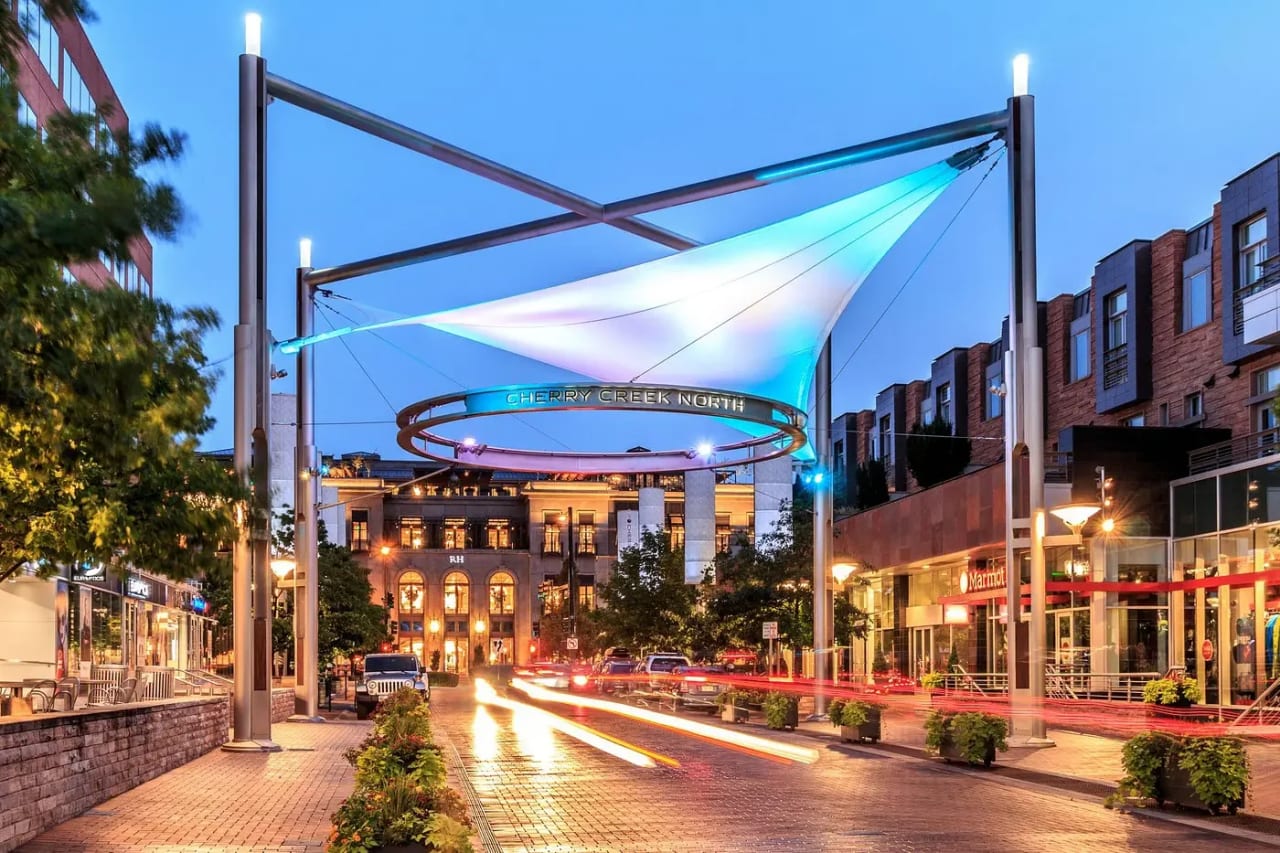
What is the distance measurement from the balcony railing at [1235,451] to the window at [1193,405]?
1761 mm

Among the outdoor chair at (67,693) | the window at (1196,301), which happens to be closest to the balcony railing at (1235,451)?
the window at (1196,301)

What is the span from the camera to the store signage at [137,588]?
51.6m

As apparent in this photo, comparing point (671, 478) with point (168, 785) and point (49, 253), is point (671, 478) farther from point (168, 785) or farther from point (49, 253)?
point (49, 253)

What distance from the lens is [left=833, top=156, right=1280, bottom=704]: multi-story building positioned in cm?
4184

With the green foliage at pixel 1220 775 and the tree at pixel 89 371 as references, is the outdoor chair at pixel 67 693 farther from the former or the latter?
the green foliage at pixel 1220 775

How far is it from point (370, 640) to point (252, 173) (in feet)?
117

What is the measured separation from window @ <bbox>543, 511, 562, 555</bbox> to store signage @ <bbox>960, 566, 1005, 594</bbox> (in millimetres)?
91714

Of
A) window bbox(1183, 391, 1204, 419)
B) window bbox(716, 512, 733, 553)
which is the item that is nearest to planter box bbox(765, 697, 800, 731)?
window bbox(1183, 391, 1204, 419)

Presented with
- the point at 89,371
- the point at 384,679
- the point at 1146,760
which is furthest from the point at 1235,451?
the point at 89,371

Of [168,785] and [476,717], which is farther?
[476,717]

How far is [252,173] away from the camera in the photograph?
26.5 m

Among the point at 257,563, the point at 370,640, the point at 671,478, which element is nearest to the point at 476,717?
the point at 370,640

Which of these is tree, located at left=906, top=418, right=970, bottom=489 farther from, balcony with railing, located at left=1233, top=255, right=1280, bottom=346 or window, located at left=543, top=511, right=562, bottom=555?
window, located at left=543, top=511, right=562, bottom=555

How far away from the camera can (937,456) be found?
6381 cm
